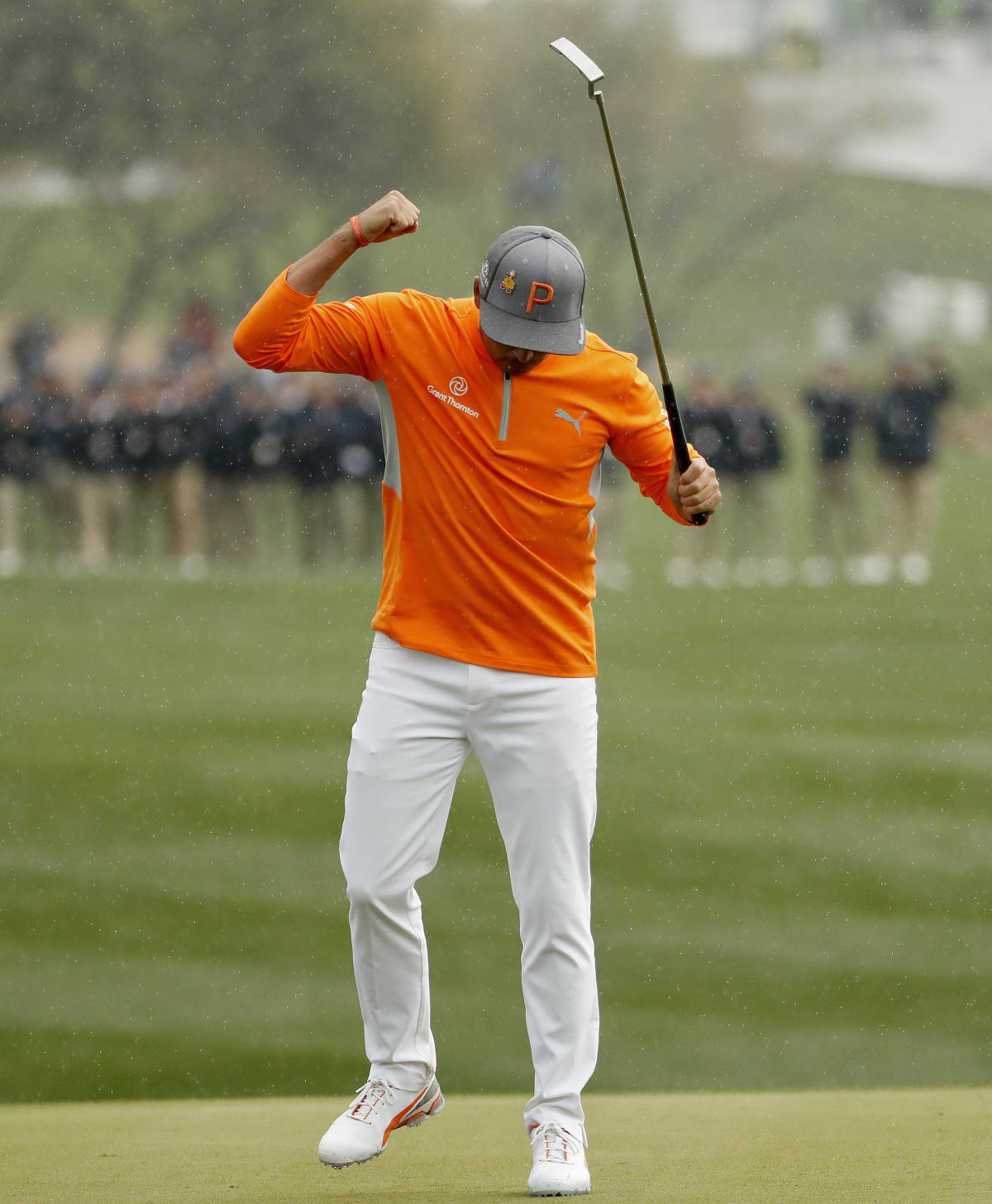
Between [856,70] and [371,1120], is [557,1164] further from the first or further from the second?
[856,70]

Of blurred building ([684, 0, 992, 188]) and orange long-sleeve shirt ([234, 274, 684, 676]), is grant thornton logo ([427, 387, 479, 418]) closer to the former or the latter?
orange long-sleeve shirt ([234, 274, 684, 676])

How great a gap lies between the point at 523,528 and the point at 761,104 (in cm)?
4066

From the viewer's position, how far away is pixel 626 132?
136 feet

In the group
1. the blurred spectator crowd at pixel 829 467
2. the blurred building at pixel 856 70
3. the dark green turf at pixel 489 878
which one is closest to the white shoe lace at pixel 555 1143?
the dark green turf at pixel 489 878

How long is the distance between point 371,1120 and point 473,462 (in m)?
1.35

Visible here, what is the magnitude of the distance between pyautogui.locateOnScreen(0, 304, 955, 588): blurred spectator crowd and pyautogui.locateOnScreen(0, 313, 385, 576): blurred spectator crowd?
18 millimetres

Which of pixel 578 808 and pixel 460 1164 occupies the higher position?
pixel 578 808

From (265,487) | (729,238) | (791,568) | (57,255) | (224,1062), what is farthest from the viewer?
(729,238)

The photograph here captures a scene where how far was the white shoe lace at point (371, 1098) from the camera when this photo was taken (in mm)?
4109

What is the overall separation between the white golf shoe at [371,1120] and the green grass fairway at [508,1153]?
0.08 m

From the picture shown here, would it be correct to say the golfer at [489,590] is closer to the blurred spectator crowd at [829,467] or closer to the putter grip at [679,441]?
the putter grip at [679,441]

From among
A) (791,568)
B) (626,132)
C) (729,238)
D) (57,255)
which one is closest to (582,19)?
(626,132)

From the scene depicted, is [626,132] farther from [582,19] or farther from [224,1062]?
[224,1062]

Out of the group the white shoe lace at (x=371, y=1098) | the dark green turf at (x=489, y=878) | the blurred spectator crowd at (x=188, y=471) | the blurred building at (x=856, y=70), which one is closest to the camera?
the white shoe lace at (x=371, y=1098)
